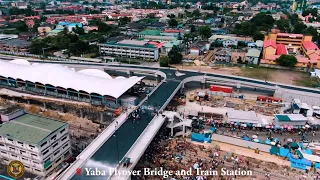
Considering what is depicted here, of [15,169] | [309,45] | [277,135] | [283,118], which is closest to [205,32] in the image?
[309,45]

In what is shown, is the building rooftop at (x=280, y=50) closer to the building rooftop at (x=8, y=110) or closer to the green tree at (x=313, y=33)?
the green tree at (x=313, y=33)

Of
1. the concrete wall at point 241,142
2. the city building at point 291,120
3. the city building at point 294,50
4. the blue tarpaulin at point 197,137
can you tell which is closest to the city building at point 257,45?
the city building at point 294,50

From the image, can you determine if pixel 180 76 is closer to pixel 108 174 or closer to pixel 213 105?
pixel 213 105

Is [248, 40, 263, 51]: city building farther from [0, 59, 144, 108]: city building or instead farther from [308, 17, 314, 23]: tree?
[308, 17, 314, 23]: tree

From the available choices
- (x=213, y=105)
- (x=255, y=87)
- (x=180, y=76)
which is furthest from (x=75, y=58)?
(x=255, y=87)

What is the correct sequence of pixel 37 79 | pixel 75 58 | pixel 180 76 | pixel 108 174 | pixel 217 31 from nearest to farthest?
pixel 108 174 → pixel 37 79 → pixel 180 76 → pixel 75 58 → pixel 217 31

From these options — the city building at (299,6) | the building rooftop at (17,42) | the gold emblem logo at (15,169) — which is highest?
the city building at (299,6)

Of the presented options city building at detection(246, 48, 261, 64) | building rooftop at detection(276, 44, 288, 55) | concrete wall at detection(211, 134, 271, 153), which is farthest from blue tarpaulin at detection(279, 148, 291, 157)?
building rooftop at detection(276, 44, 288, 55)
